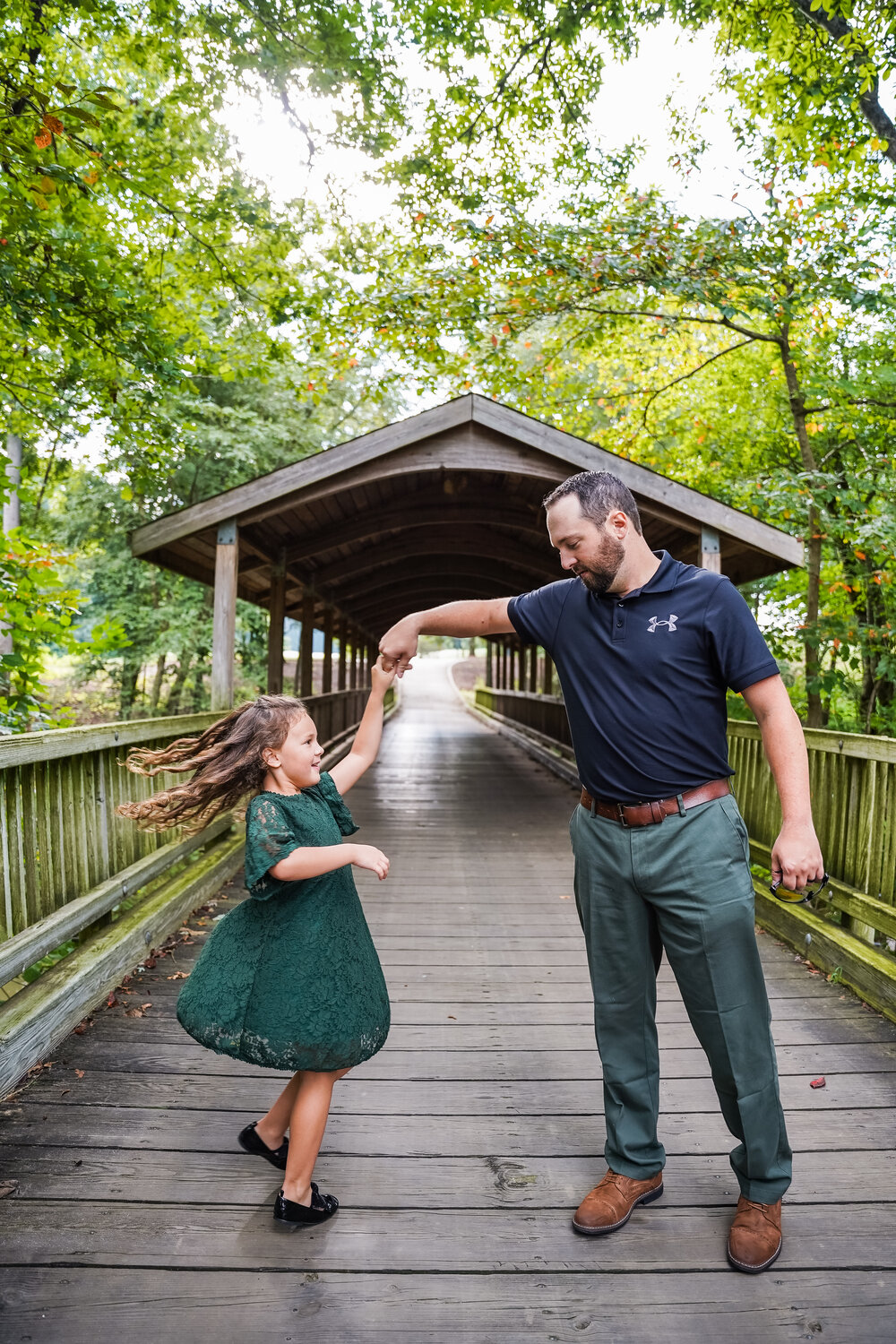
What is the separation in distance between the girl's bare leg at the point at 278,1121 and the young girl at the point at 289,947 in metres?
0.12

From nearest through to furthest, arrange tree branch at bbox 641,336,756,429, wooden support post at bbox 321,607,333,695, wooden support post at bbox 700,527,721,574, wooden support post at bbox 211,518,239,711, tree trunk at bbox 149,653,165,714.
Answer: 1. wooden support post at bbox 211,518,239,711
2. wooden support post at bbox 700,527,721,574
3. tree branch at bbox 641,336,756,429
4. wooden support post at bbox 321,607,333,695
5. tree trunk at bbox 149,653,165,714

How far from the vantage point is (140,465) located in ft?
26.0

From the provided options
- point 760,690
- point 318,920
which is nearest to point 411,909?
point 318,920

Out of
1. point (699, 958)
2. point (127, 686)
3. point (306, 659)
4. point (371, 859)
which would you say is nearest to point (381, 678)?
point (371, 859)

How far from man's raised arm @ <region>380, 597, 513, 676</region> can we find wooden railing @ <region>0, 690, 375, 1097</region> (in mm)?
1468

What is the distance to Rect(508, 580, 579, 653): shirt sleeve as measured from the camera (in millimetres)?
2367

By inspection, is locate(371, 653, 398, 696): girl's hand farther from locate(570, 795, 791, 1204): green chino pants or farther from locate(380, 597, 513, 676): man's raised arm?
locate(570, 795, 791, 1204): green chino pants

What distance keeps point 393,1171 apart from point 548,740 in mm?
11916

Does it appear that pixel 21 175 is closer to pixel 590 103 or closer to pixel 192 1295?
pixel 192 1295

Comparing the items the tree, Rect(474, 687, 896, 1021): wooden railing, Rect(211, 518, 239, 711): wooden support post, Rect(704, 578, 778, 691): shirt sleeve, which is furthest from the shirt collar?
the tree

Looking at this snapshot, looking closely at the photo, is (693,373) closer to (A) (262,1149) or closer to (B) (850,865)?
(B) (850,865)

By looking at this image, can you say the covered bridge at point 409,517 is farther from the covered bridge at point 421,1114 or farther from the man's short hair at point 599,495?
the man's short hair at point 599,495

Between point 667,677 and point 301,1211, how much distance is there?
1628 mm

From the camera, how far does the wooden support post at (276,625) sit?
9.16 m
